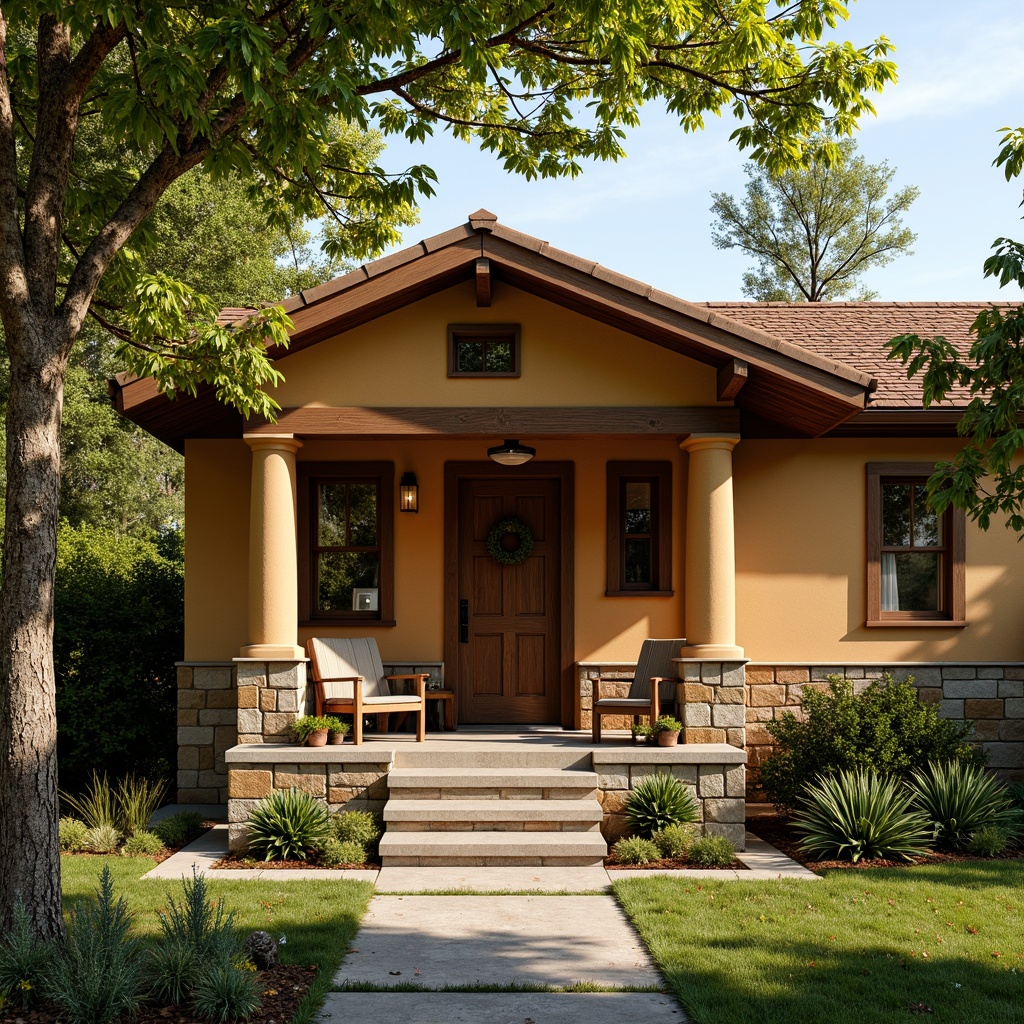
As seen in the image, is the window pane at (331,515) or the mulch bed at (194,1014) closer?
the mulch bed at (194,1014)

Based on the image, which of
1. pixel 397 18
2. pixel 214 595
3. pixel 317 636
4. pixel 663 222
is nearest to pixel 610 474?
pixel 317 636

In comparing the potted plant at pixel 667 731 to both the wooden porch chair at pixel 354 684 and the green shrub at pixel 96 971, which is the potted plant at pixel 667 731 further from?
the green shrub at pixel 96 971

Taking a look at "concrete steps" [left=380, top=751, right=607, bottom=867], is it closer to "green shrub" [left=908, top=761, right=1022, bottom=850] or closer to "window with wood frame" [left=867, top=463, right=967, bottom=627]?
"green shrub" [left=908, top=761, right=1022, bottom=850]

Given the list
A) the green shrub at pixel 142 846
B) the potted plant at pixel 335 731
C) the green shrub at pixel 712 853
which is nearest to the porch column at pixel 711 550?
the green shrub at pixel 712 853

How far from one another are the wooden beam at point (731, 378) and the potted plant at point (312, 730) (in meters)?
4.31

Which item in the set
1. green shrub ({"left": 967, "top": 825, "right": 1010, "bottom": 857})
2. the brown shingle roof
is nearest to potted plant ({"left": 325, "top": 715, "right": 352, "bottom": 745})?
green shrub ({"left": 967, "top": 825, "right": 1010, "bottom": 857})

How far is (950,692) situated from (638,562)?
319 centimetres

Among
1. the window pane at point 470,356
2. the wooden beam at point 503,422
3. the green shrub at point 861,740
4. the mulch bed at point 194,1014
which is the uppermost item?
the window pane at point 470,356

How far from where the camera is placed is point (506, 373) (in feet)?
30.6

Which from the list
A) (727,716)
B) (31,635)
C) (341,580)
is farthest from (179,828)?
(727,716)

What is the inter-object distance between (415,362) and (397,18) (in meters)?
3.88

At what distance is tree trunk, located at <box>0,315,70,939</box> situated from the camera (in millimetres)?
5277

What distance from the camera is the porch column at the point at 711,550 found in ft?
30.2

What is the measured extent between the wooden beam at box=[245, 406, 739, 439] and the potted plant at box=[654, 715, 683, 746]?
2.44 metres
